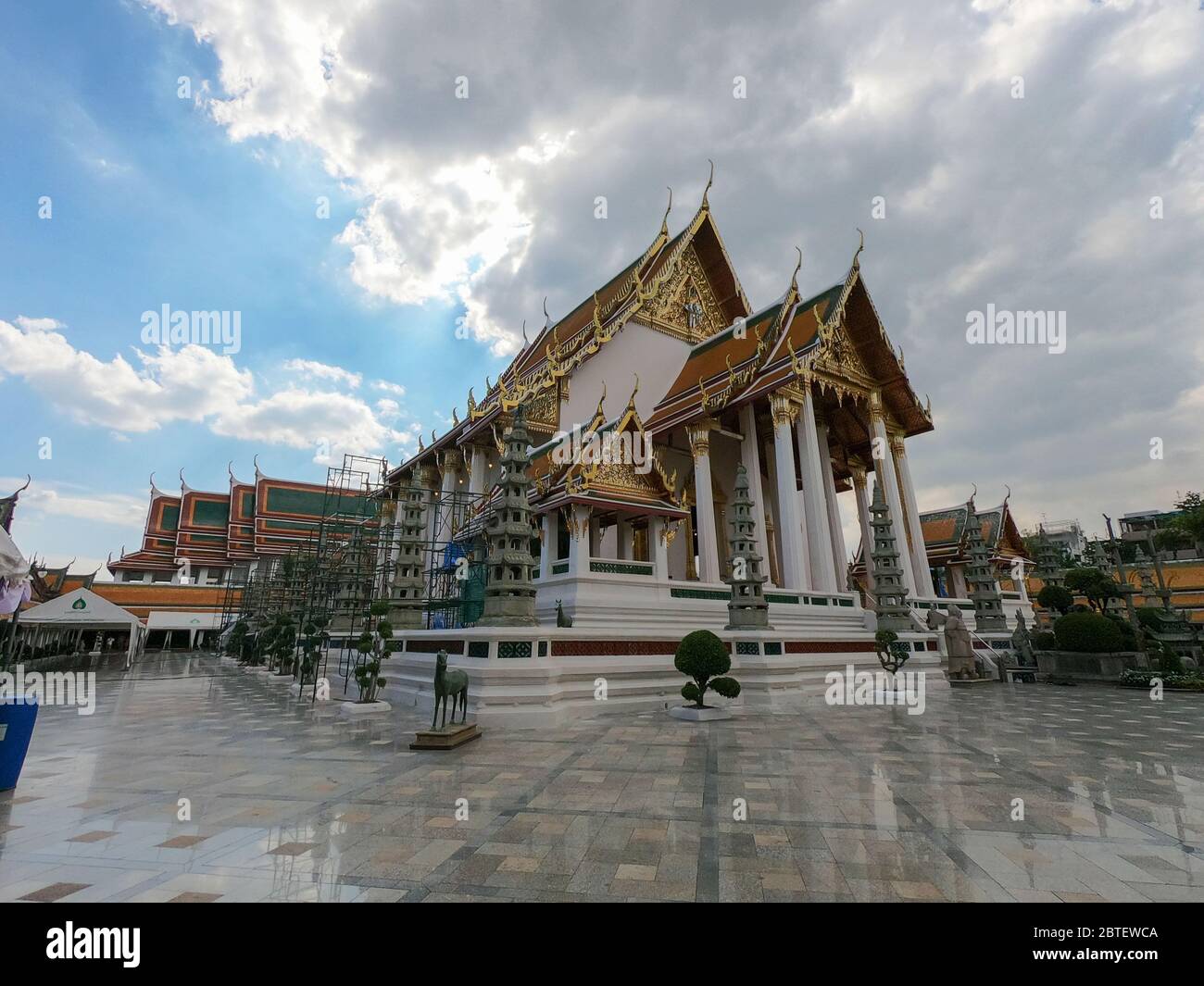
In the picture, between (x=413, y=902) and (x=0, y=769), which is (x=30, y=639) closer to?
(x=0, y=769)

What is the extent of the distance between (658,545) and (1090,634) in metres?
12.8

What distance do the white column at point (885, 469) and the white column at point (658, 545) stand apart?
9.12 m

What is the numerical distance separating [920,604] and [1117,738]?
1108 centimetres

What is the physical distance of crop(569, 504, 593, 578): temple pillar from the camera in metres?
12.7

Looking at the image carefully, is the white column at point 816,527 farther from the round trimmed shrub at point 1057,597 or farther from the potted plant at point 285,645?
the potted plant at point 285,645

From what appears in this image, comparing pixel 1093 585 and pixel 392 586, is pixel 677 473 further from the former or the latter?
pixel 1093 585

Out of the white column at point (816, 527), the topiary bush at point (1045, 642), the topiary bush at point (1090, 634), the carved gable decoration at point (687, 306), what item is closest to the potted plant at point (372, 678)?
the white column at point (816, 527)

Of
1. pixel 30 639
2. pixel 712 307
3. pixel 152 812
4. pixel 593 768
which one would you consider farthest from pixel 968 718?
A: pixel 30 639

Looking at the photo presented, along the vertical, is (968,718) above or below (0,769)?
below

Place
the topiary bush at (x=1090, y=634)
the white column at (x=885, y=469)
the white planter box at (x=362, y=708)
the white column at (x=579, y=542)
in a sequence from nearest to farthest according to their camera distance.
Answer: the white planter box at (x=362, y=708)
the white column at (x=579, y=542)
the topiary bush at (x=1090, y=634)
the white column at (x=885, y=469)

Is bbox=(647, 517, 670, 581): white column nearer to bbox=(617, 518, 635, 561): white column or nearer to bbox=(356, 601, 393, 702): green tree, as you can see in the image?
bbox=(617, 518, 635, 561): white column

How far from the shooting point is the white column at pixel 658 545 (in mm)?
13859

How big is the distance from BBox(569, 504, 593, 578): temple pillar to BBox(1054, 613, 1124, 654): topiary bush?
14492 mm

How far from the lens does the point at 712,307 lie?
24.1 metres
